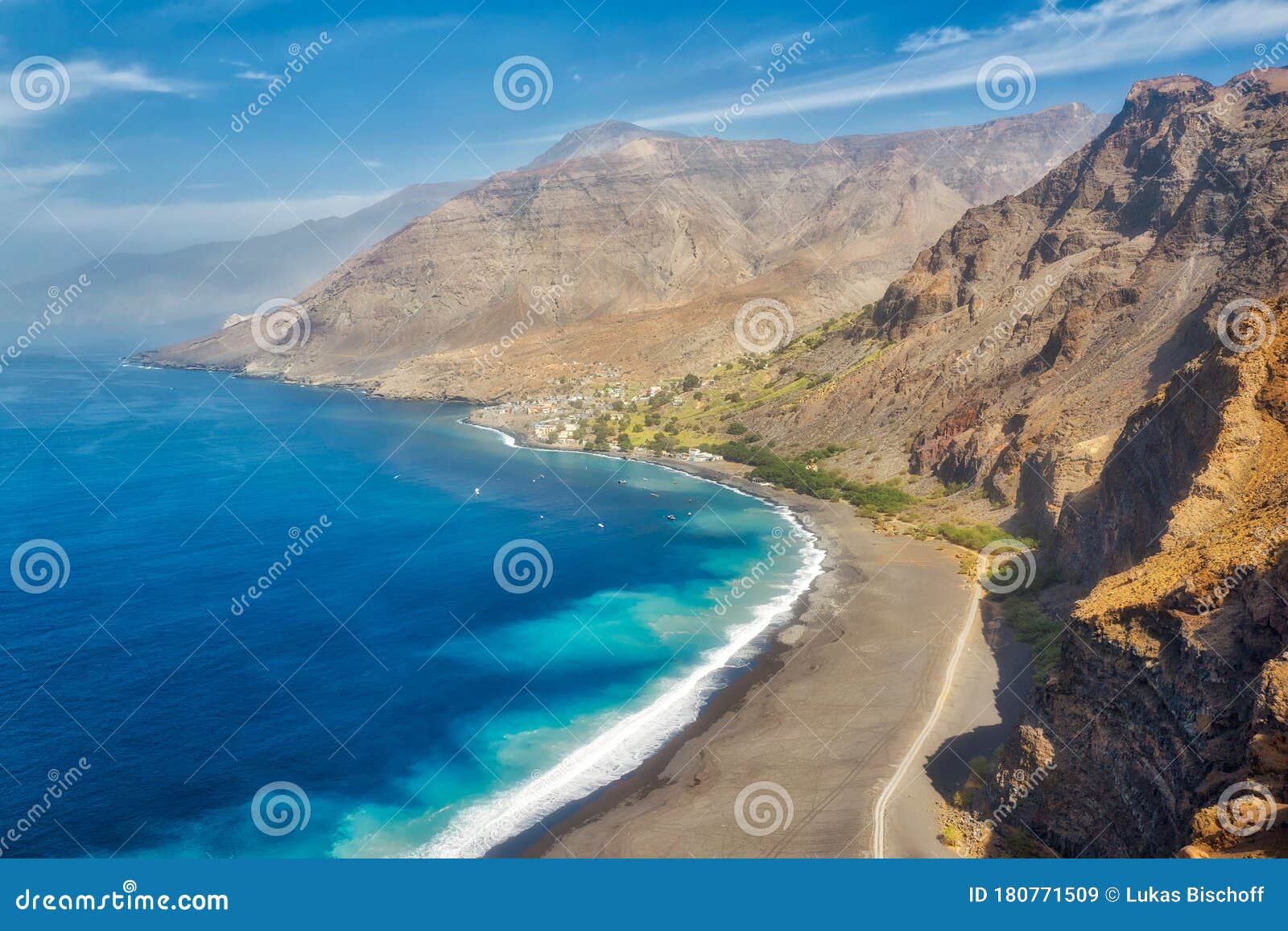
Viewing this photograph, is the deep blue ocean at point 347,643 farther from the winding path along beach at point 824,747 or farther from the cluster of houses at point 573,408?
the cluster of houses at point 573,408

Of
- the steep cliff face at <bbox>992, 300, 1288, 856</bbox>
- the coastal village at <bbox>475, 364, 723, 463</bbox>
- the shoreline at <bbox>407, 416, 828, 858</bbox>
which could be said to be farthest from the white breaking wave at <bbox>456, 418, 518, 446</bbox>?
the steep cliff face at <bbox>992, 300, 1288, 856</bbox>

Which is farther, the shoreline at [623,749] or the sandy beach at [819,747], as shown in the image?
the shoreline at [623,749]

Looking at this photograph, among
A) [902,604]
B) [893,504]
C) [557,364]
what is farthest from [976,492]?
[557,364]

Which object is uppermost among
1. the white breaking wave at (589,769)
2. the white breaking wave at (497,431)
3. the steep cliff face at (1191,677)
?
the white breaking wave at (497,431)

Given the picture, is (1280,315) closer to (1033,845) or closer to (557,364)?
(1033,845)

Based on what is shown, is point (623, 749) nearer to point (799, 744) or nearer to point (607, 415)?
point (799, 744)

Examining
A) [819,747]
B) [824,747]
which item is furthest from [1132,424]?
[819,747]

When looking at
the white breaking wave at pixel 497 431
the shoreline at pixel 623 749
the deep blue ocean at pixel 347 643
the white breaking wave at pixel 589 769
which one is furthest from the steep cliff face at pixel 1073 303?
the white breaking wave at pixel 497 431
